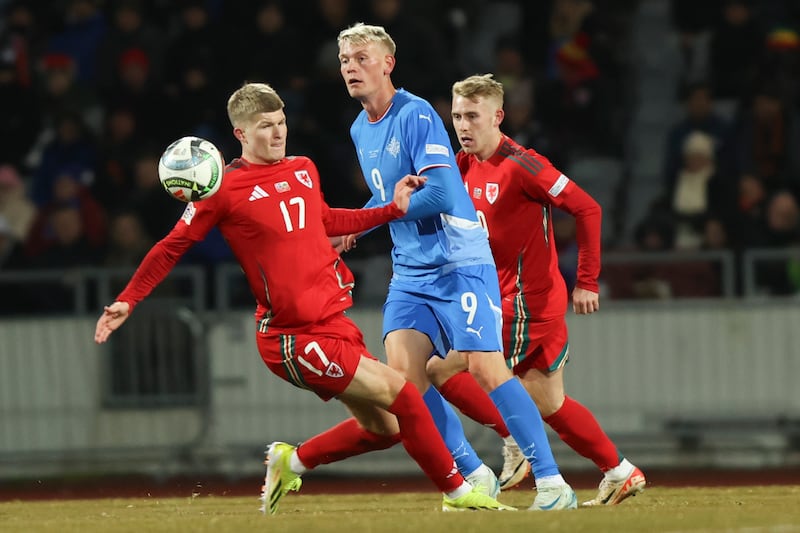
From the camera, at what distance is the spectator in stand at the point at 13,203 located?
15.6m

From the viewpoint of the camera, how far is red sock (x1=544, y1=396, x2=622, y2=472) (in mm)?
8781

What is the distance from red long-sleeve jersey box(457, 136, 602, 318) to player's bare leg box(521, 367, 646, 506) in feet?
1.56

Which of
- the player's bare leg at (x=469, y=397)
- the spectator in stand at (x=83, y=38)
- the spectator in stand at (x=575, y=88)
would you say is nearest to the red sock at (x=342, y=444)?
the player's bare leg at (x=469, y=397)

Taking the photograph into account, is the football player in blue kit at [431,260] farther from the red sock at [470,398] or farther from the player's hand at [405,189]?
the red sock at [470,398]

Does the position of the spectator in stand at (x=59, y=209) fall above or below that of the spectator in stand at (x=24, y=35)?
below

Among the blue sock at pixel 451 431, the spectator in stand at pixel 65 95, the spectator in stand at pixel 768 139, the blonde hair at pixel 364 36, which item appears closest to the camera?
the blonde hair at pixel 364 36

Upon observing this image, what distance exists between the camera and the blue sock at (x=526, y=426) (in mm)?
8039

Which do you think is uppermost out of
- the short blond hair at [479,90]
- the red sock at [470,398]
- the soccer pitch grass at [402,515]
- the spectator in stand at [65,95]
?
the spectator in stand at [65,95]

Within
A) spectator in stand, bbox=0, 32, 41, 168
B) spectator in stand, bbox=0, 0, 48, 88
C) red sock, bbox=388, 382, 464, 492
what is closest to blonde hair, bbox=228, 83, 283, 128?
red sock, bbox=388, 382, 464, 492

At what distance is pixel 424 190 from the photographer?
8.02m

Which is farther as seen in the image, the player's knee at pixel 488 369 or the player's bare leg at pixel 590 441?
the player's bare leg at pixel 590 441

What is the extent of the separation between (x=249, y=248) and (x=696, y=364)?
228 inches

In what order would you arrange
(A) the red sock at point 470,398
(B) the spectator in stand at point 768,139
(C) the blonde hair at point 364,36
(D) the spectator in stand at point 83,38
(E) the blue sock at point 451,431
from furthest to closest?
1. (D) the spectator in stand at point 83,38
2. (B) the spectator in stand at point 768,139
3. (A) the red sock at point 470,398
4. (E) the blue sock at point 451,431
5. (C) the blonde hair at point 364,36

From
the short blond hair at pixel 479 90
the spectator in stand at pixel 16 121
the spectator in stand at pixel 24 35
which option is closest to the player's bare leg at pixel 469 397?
the short blond hair at pixel 479 90
